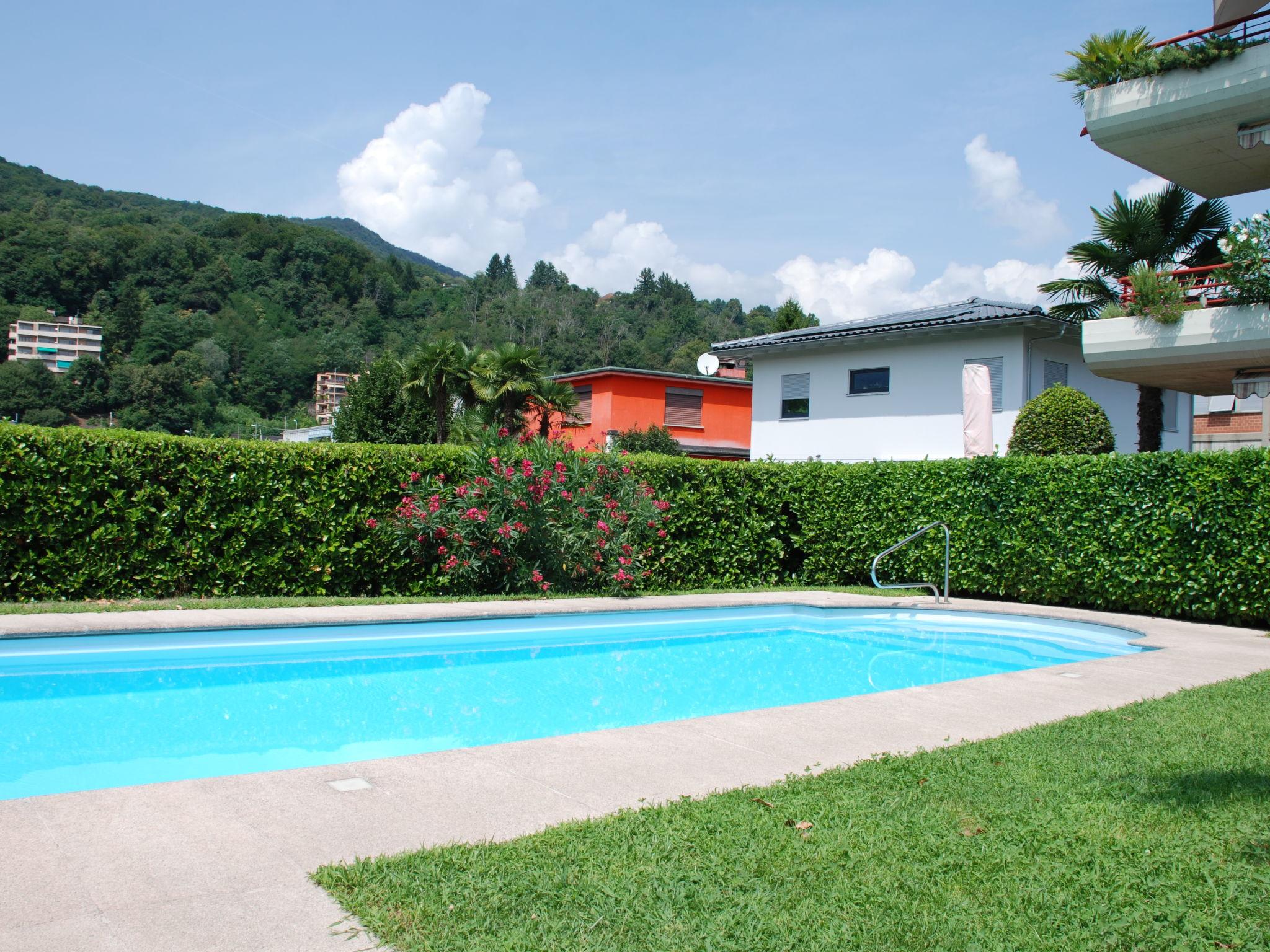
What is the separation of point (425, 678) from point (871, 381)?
18598 mm

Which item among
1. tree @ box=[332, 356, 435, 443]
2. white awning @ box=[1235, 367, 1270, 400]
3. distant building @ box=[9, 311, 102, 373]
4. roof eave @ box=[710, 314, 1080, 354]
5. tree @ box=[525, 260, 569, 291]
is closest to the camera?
white awning @ box=[1235, 367, 1270, 400]

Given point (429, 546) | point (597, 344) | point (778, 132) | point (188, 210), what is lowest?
point (429, 546)

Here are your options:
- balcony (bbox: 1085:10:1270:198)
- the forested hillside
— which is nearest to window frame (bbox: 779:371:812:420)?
balcony (bbox: 1085:10:1270:198)

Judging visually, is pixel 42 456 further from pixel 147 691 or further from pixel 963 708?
pixel 963 708

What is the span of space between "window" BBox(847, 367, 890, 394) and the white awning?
8836 millimetres

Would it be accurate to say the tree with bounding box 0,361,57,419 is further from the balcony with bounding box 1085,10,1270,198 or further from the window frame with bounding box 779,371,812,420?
the balcony with bounding box 1085,10,1270,198

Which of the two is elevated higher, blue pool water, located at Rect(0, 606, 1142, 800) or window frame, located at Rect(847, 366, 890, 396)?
window frame, located at Rect(847, 366, 890, 396)

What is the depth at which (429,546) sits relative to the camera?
13508 mm

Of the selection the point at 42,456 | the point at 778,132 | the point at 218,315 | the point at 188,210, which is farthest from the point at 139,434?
the point at 188,210

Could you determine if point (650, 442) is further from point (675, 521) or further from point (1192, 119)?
point (1192, 119)

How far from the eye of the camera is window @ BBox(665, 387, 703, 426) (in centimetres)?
3575

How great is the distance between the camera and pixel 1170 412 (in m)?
25.0

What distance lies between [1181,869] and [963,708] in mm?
3399

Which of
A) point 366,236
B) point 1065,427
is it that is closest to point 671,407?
point 1065,427
